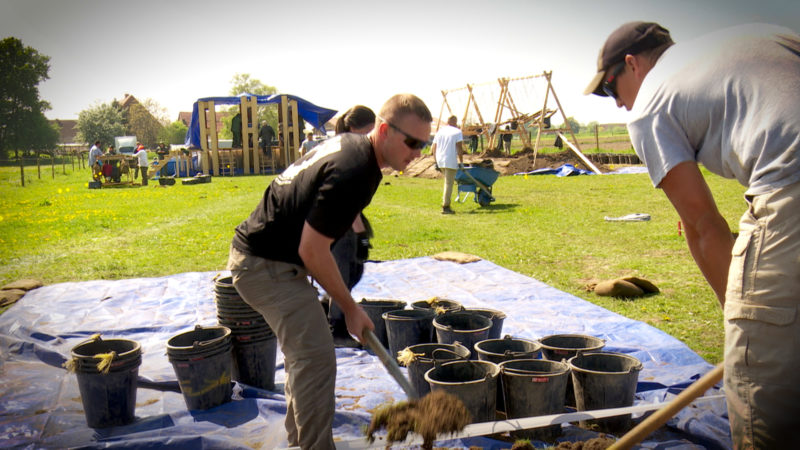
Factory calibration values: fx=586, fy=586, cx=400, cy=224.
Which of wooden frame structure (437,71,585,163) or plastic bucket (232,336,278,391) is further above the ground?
wooden frame structure (437,71,585,163)

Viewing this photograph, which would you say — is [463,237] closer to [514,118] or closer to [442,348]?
[442,348]

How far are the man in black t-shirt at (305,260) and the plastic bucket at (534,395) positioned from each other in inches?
47.0

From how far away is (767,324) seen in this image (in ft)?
6.31

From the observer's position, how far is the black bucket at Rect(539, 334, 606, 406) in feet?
13.3

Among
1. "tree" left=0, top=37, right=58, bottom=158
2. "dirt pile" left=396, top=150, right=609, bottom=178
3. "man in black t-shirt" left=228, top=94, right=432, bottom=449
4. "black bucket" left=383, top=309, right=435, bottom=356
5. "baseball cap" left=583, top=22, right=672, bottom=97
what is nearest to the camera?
"baseball cap" left=583, top=22, right=672, bottom=97

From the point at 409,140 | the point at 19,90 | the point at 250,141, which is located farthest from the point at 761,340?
the point at 250,141

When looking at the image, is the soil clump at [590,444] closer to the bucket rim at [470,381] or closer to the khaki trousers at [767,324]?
the bucket rim at [470,381]

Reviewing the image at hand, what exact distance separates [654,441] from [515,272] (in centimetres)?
418

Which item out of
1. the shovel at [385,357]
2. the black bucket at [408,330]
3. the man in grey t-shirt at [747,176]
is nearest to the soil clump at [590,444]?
the shovel at [385,357]

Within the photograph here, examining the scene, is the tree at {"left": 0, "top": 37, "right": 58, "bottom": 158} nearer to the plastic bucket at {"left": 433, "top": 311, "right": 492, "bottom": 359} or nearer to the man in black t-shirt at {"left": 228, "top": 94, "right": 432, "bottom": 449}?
the plastic bucket at {"left": 433, "top": 311, "right": 492, "bottom": 359}

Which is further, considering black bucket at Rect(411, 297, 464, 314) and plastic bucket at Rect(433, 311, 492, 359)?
black bucket at Rect(411, 297, 464, 314)

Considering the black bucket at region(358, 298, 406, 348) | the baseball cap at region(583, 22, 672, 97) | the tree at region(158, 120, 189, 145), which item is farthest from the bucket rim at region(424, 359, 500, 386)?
the tree at region(158, 120, 189, 145)

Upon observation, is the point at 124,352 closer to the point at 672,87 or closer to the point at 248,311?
the point at 248,311

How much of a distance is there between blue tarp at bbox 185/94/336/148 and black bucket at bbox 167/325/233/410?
25331 millimetres
